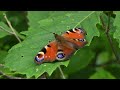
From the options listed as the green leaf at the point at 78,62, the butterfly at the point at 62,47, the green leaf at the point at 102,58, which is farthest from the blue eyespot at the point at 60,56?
the green leaf at the point at 102,58

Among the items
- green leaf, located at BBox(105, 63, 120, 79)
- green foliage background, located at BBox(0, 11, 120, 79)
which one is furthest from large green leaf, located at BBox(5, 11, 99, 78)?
→ green leaf, located at BBox(105, 63, 120, 79)

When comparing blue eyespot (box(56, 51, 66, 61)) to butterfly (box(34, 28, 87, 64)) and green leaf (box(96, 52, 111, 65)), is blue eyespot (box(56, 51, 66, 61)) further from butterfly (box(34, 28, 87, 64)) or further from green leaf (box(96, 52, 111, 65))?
green leaf (box(96, 52, 111, 65))

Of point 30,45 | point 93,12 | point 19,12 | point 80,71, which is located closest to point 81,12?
point 93,12

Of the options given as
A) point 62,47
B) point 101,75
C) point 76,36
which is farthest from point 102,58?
point 62,47

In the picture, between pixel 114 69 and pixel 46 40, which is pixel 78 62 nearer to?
pixel 114 69
